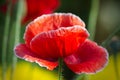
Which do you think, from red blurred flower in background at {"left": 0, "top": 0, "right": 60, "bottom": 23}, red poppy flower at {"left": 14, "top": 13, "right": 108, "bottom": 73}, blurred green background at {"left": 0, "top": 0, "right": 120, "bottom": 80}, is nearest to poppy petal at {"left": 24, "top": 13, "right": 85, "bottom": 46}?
red poppy flower at {"left": 14, "top": 13, "right": 108, "bottom": 73}

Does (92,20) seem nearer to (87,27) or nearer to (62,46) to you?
(87,27)

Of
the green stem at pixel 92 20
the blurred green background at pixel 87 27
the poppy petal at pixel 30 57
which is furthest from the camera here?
the blurred green background at pixel 87 27

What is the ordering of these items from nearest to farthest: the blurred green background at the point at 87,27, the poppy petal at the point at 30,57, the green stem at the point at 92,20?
the poppy petal at the point at 30,57
the green stem at the point at 92,20
the blurred green background at the point at 87,27

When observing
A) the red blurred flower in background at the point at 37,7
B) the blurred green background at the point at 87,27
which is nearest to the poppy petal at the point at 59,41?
the blurred green background at the point at 87,27

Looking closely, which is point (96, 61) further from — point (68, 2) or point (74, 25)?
point (68, 2)

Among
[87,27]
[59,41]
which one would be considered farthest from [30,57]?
[87,27]

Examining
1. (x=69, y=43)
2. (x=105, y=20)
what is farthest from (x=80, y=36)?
(x=105, y=20)

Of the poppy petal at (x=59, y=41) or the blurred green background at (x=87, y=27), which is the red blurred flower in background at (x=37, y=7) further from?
the poppy petal at (x=59, y=41)
